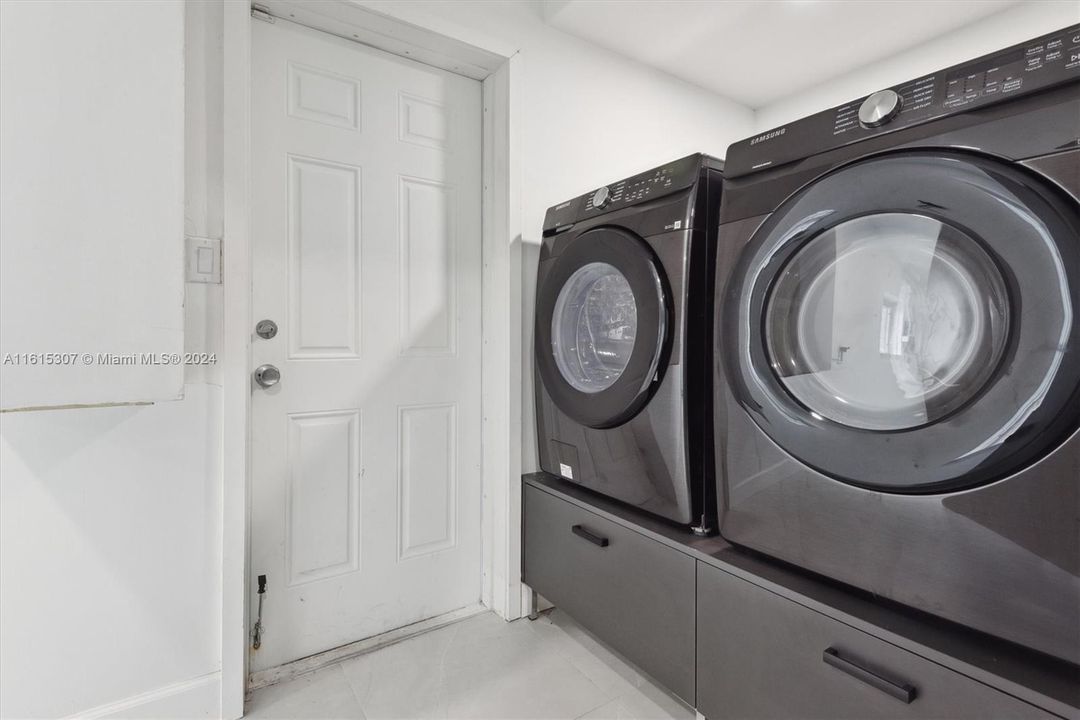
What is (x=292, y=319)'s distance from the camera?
164 centimetres

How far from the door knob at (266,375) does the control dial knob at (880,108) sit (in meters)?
1.63

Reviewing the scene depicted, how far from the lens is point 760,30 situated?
6.57ft

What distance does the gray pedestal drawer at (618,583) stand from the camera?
1.29 meters

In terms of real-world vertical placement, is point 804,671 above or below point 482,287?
below

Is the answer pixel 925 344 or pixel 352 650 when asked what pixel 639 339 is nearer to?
pixel 925 344

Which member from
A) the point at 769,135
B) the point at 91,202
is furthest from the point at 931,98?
the point at 91,202

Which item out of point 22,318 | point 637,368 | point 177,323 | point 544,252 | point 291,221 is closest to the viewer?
point 22,318

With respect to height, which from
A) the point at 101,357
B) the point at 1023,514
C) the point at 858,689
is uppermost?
the point at 101,357

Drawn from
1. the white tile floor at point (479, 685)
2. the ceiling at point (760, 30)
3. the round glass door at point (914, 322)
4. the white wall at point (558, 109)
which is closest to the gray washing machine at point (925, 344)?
the round glass door at point (914, 322)

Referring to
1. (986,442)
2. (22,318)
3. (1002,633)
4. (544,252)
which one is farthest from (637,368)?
(22,318)

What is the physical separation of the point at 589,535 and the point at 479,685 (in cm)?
55

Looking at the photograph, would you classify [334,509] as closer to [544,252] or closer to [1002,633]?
[544,252]

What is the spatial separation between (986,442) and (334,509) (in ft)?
5.53

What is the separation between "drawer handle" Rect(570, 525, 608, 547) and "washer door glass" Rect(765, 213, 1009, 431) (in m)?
0.71
